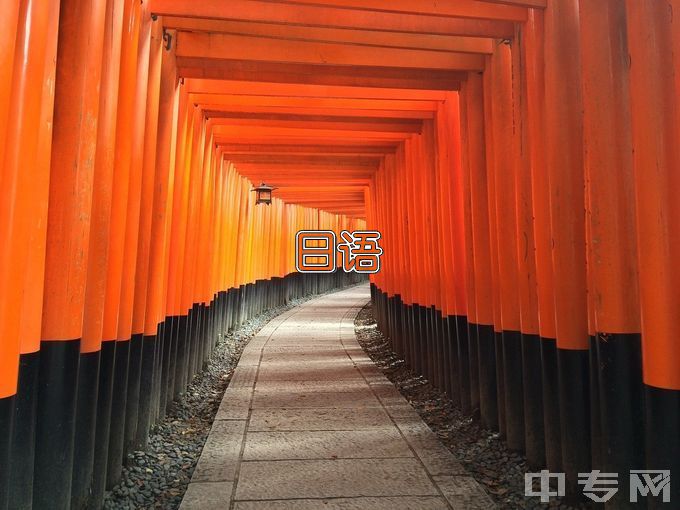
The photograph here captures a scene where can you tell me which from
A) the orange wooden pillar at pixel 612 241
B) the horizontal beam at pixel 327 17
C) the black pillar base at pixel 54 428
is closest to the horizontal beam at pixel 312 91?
the horizontal beam at pixel 327 17

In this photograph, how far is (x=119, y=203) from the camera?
309 centimetres

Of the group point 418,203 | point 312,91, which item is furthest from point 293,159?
point 312,91

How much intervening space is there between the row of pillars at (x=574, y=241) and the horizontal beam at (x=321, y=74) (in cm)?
37

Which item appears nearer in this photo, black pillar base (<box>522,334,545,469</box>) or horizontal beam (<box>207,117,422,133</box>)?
black pillar base (<box>522,334,545,469</box>)

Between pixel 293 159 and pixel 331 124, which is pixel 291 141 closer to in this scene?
pixel 293 159

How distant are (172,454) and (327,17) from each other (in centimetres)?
363

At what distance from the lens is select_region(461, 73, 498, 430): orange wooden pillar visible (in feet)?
14.3

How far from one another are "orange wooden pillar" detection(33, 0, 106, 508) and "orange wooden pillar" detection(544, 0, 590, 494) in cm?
271

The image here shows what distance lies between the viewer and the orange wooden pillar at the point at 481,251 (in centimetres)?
437

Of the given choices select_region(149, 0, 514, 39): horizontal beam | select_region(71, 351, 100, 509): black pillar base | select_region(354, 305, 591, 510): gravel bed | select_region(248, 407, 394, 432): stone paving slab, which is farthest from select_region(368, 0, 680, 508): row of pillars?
select_region(71, 351, 100, 509): black pillar base

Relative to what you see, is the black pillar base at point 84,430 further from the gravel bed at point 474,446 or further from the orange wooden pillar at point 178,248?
the gravel bed at point 474,446

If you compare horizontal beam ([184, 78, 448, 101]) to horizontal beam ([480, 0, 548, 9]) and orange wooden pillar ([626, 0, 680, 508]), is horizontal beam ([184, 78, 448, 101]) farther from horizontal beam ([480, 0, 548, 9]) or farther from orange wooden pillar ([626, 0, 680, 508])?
orange wooden pillar ([626, 0, 680, 508])

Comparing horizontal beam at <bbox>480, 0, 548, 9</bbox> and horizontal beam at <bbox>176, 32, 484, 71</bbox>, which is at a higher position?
horizontal beam at <bbox>176, 32, 484, 71</bbox>

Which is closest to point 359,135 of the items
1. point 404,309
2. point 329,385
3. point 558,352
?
point 404,309
